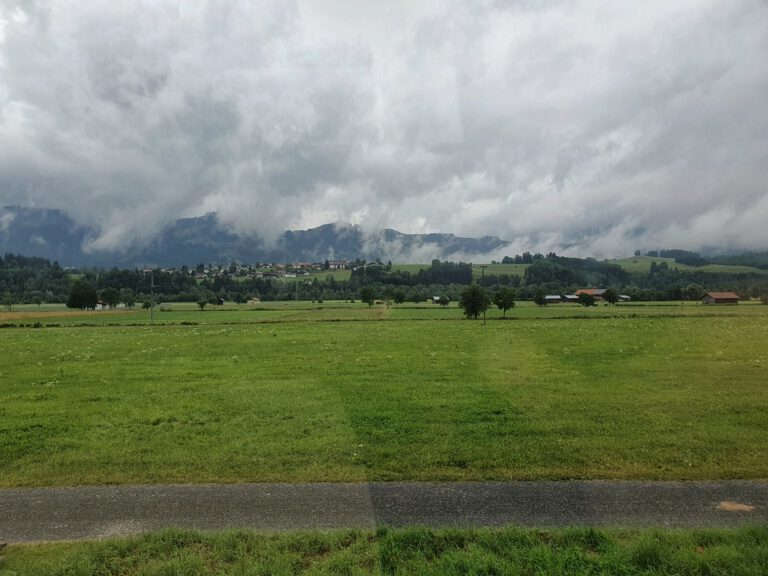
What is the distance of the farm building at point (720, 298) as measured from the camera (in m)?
51.2

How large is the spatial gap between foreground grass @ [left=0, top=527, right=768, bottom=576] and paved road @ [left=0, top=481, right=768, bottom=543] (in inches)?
15.8

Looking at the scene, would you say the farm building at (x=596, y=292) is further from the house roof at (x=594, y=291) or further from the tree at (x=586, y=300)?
the tree at (x=586, y=300)

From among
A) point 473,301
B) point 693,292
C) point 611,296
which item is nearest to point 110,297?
point 473,301

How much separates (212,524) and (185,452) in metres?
3.69

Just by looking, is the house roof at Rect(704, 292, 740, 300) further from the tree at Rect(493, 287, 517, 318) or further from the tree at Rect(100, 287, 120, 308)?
the tree at Rect(100, 287, 120, 308)

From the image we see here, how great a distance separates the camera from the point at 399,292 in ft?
471

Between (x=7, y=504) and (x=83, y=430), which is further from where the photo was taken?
(x=83, y=430)

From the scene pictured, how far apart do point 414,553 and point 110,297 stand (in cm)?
14208

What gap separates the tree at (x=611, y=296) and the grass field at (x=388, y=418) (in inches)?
3621

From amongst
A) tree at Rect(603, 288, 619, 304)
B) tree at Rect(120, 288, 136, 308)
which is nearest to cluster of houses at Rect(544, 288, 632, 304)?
tree at Rect(603, 288, 619, 304)

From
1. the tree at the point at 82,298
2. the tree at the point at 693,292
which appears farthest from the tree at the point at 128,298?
the tree at the point at 693,292

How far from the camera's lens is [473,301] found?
7588 cm

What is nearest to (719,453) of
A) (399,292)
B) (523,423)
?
(523,423)

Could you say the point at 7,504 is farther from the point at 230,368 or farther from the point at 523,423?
the point at 230,368
